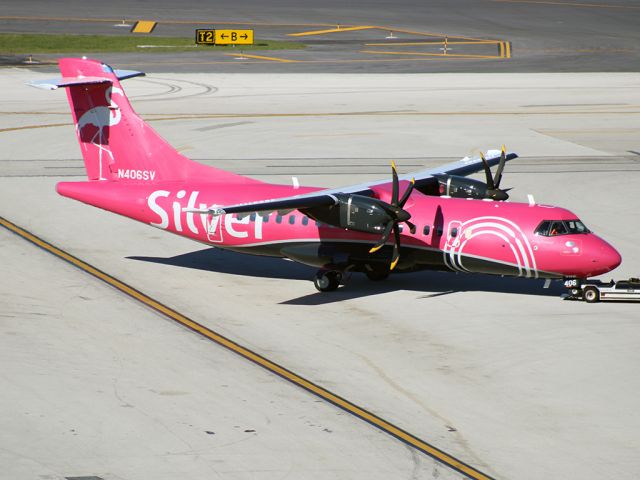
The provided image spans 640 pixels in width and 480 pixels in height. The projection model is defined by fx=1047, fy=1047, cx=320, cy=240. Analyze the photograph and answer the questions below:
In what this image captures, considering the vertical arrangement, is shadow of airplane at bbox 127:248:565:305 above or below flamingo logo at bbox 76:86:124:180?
below

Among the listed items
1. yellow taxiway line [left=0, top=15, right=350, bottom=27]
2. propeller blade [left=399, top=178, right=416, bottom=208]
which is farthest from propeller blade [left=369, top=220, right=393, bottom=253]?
yellow taxiway line [left=0, top=15, right=350, bottom=27]

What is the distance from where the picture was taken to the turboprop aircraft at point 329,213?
29594 millimetres

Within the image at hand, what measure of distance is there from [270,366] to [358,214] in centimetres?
645

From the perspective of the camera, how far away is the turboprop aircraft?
97.1ft

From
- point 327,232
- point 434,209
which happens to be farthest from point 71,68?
point 434,209

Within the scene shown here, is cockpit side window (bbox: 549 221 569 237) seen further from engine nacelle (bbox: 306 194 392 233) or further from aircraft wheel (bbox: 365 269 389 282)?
aircraft wheel (bbox: 365 269 389 282)

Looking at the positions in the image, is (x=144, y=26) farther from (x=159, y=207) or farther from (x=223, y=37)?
(x=159, y=207)

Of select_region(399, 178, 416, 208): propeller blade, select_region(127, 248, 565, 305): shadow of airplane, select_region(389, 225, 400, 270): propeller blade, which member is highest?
select_region(399, 178, 416, 208): propeller blade

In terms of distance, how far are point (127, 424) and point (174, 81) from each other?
5861 cm

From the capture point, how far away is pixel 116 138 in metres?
35.0

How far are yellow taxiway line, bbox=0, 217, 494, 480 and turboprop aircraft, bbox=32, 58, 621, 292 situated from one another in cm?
242

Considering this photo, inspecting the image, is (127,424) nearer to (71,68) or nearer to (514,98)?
(71,68)

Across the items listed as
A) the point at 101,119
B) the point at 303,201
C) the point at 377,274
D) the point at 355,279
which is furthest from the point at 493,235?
the point at 101,119

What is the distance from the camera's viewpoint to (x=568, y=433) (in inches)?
840
